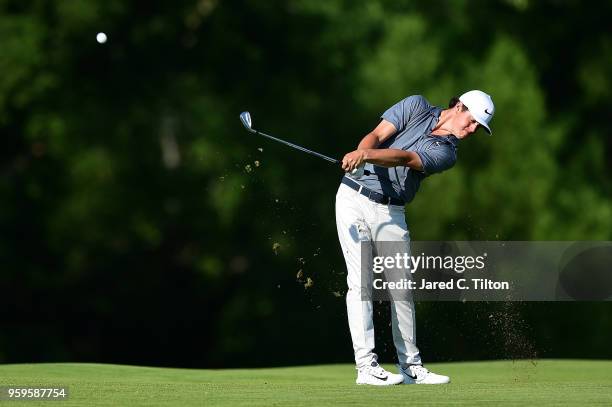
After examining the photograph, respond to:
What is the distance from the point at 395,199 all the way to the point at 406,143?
1.22 ft

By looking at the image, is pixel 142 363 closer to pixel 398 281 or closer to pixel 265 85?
pixel 265 85

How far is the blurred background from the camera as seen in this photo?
2377cm

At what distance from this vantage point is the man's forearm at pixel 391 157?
321 inches

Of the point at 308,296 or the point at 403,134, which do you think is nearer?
the point at 403,134

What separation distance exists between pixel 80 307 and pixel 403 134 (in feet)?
57.1

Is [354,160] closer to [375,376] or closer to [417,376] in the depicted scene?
[375,376]

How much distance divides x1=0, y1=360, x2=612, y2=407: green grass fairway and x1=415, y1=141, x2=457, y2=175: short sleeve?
139cm

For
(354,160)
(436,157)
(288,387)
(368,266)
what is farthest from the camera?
(288,387)

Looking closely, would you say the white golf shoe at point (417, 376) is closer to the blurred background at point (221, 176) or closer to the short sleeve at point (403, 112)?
the short sleeve at point (403, 112)

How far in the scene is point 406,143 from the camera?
8633 millimetres

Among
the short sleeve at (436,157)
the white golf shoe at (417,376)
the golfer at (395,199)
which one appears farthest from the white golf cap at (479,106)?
the white golf shoe at (417,376)

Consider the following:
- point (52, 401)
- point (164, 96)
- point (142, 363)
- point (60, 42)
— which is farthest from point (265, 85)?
point (52, 401)

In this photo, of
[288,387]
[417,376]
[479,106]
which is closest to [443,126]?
[479,106]

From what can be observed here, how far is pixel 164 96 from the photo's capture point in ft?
81.8
